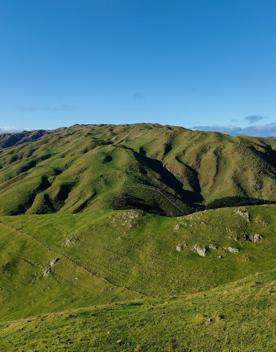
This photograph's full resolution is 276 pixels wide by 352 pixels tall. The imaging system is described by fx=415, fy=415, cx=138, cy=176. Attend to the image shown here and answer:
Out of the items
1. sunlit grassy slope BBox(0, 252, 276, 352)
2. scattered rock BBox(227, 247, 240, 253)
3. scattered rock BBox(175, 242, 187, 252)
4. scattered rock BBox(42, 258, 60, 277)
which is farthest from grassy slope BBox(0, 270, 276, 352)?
scattered rock BBox(42, 258, 60, 277)

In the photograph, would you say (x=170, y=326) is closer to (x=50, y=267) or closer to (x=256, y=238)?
(x=256, y=238)

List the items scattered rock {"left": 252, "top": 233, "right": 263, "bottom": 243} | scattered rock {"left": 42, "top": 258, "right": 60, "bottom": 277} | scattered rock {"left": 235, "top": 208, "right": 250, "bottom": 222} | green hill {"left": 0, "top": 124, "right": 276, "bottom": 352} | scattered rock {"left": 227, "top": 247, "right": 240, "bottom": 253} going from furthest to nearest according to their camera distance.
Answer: scattered rock {"left": 42, "top": 258, "right": 60, "bottom": 277}, scattered rock {"left": 235, "top": 208, "right": 250, "bottom": 222}, scattered rock {"left": 252, "top": 233, "right": 263, "bottom": 243}, scattered rock {"left": 227, "top": 247, "right": 240, "bottom": 253}, green hill {"left": 0, "top": 124, "right": 276, "bottom": 352}

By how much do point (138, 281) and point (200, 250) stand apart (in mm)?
14024

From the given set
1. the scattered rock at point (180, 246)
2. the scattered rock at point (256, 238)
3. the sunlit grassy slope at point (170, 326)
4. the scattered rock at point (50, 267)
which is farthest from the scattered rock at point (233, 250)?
the sunlit grassy slope at point (170, 326)

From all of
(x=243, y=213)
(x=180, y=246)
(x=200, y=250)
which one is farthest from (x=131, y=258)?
(x=243, y=213)

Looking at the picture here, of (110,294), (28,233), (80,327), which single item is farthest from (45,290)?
(80,327)

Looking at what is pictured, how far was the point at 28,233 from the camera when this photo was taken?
10906cm

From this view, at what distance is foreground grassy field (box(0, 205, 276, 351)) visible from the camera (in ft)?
104

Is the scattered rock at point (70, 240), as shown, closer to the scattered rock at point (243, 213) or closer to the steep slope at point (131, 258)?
the steep slope at point (131, 258)

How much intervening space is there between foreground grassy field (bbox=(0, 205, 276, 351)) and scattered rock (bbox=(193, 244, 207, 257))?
0.23 metres

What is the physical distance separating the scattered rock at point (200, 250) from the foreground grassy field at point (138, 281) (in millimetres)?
235

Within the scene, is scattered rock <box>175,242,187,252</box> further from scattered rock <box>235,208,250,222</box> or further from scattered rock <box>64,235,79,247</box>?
scattered rock <box>64,235,79,247</box>

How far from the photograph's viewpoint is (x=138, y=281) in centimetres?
7900

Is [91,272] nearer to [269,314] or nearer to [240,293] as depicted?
[240,293]
